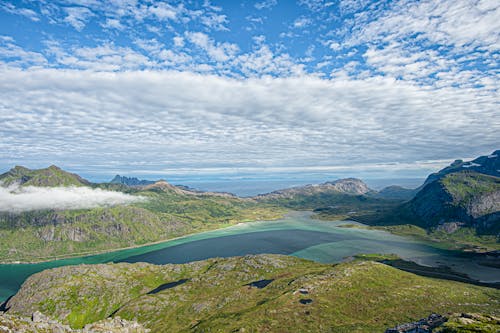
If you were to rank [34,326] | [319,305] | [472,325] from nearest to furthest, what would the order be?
1. [472,325]
2. [34,326]
3. [319,305]

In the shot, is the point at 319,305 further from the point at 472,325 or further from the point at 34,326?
the point at 34,326

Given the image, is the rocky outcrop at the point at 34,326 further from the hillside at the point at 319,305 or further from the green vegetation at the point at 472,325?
the green vegetation at the point at 472,325

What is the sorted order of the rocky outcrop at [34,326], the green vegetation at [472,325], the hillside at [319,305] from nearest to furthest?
the green vegetation at [472,325] → the rocky outcrop at [34,326] → the hillside at [319,305]

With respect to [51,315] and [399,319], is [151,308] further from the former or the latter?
[399,319]

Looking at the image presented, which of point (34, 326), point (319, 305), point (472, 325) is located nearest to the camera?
point (472, 325)

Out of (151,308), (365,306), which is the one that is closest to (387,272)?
(365,306)

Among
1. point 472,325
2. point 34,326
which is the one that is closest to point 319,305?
point 472,325

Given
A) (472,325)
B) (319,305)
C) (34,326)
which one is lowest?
(319,305)

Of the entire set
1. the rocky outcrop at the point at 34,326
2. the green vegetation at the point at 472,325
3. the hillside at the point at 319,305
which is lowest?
the hillside at the point at 319,305

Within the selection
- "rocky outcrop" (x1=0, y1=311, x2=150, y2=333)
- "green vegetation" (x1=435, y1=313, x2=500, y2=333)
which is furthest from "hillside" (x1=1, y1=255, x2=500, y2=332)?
"green vegetation" (x1=435, y1=313, x2=500, y2=333)

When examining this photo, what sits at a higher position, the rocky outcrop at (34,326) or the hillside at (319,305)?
the rocky outcrop at (34,326)

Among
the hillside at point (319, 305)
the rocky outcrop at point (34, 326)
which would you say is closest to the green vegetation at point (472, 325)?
the hillside at point (319, 305)
